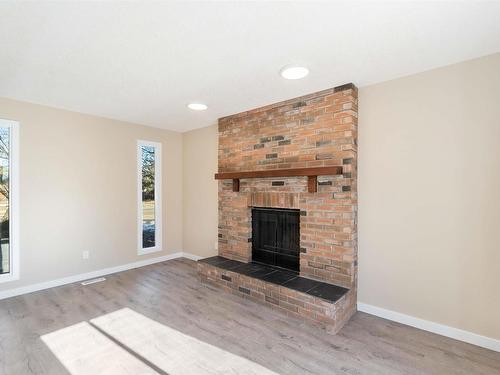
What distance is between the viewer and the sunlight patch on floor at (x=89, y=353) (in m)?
2.00

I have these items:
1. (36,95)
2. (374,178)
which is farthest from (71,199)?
(374,178)

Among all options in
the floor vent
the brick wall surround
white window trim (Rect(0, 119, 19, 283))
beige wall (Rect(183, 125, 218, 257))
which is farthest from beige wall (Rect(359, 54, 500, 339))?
white window trim (Rect(0, 119, 19, 283))

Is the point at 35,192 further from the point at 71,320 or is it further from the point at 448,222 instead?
the point at 448,222

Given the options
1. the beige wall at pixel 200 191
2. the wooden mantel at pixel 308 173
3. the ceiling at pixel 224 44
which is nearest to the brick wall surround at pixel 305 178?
the wooden mantel at pixel 308 173

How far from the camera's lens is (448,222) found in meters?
2.43

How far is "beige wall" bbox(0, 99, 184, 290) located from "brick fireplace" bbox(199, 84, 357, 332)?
1730mm

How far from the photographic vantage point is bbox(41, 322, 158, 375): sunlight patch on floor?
2.00 m

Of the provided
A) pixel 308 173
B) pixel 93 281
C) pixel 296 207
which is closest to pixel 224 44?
pixel 308 173

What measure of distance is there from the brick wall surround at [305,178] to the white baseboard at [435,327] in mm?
283

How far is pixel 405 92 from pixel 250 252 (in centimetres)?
270

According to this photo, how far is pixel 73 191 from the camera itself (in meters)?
3.87

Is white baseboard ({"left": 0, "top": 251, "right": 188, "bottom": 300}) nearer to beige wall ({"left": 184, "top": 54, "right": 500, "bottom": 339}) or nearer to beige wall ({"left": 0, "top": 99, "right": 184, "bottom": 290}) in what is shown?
Answer: beige wall ({"left": 0, "top": 99, "right": 184, "bottom": 290})

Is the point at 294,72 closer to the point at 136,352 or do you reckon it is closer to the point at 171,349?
the point at 171,349

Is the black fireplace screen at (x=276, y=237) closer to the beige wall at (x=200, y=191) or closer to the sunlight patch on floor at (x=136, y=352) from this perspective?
the beige wall at (x=200, y=191)
